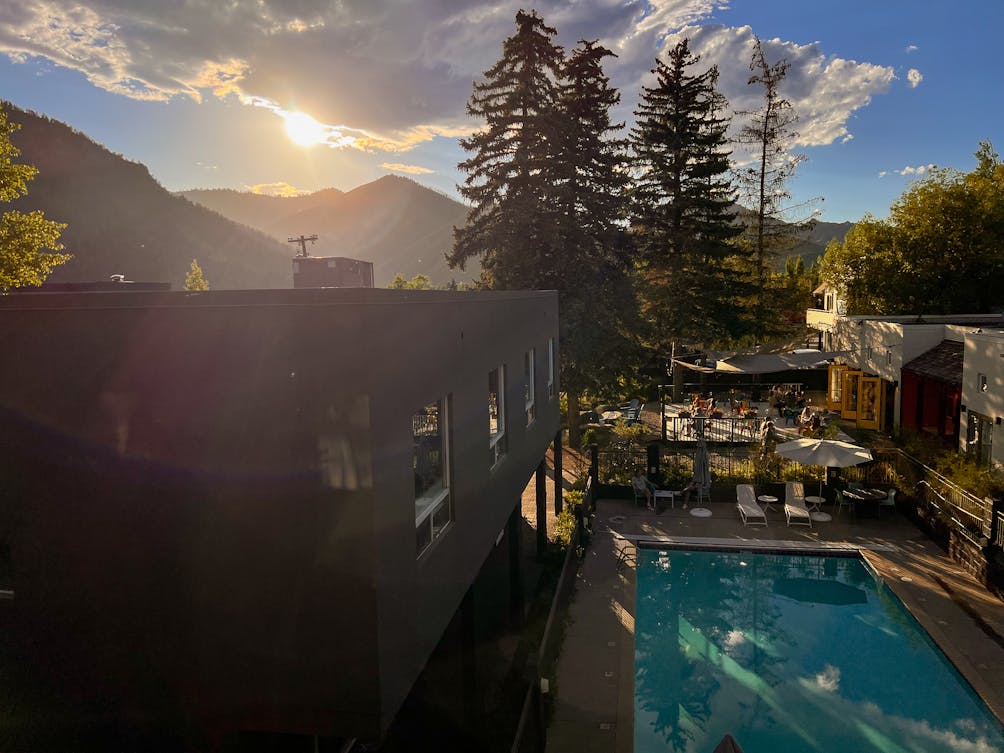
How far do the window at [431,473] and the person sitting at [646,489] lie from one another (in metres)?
12.5

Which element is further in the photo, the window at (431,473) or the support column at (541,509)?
the support column at (541,509)

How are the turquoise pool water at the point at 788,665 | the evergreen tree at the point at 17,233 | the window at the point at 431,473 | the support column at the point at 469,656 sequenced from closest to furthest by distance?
the window at the point at 431,473 → the support column at the point at 469,656 → the turquoise pool water at the point at 788,665 → the evergreen tree at the point at 17,233

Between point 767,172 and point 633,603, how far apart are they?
120 ft

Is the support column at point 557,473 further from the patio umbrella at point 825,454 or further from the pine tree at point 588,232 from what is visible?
the pine tree at point 588,232

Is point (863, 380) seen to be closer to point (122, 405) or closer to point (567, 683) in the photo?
point (567, 683)

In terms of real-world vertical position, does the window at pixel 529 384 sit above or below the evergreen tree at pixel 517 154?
below

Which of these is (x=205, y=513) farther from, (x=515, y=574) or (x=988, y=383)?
(x=988, y=383)

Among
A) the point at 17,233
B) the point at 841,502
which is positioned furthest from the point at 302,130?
the point at 841,502

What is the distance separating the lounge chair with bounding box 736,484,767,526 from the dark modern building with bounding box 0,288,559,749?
13.9 metres

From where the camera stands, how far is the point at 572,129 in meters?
25.5

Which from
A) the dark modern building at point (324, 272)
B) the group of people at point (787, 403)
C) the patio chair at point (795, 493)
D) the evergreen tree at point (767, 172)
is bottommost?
the patio chair at point (795, 493)

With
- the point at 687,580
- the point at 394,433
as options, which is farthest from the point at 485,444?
the point at 687,580

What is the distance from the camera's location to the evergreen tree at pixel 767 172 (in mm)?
39281

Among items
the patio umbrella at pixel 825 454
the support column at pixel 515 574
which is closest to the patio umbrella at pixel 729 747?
the support column at pixel 515 574
